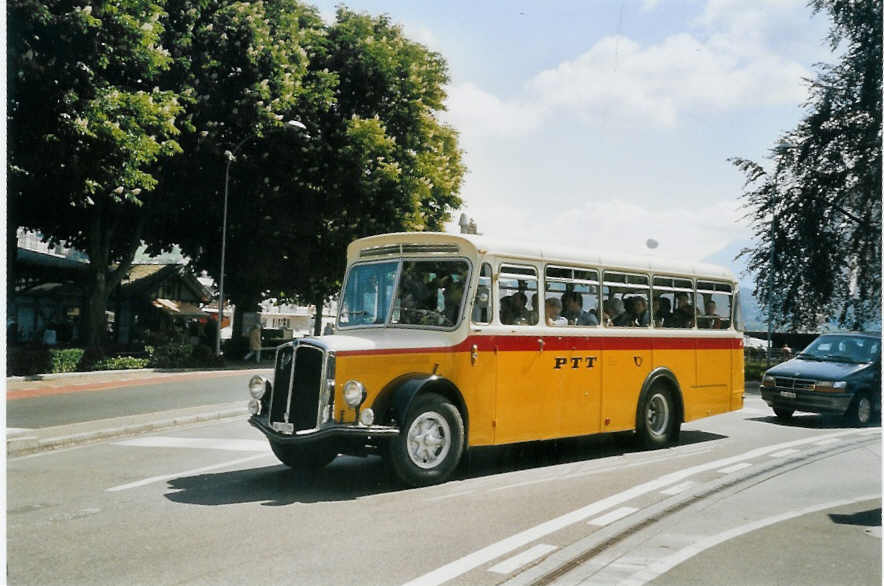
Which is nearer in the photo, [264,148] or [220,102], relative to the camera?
[220,102]

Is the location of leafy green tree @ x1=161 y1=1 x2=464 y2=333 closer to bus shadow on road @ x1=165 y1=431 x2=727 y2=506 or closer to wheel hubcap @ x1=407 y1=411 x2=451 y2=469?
bus shadow on road @ x1=165 y1=431 x2=727 y2=506

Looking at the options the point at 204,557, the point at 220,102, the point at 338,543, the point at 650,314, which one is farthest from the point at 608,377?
the point at 220,102

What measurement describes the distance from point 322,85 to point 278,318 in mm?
87087

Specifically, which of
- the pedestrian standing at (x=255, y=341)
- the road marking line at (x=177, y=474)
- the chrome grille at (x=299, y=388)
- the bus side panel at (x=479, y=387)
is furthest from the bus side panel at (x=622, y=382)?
the pedestrian standing at (x=255, y=341)

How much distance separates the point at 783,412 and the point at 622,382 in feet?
22.4

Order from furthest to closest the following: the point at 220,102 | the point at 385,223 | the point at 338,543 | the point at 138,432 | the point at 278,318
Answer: the point at 278,318 → the point at 385,223 → the point at 220,102 → the point at 138,432 → the point at 338,543

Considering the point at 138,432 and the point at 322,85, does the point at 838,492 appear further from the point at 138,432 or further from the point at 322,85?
the point at 322,85

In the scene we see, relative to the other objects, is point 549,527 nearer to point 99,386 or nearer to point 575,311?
point 575,311

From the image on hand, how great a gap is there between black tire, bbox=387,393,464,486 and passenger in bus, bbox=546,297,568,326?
2.00 metres

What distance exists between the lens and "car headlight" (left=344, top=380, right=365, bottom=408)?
8961mm

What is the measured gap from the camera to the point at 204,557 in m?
6.41

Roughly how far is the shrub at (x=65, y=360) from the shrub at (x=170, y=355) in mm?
3802

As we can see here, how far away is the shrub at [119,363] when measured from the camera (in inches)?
1153

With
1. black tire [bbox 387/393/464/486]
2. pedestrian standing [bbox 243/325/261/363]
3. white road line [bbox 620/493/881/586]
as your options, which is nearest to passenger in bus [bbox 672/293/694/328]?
white road line [bbox 620/493/881/586]
